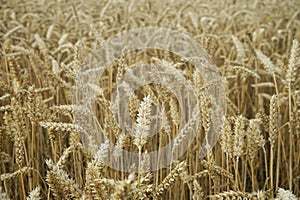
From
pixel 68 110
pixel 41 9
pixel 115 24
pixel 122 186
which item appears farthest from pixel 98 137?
pixel 41 9

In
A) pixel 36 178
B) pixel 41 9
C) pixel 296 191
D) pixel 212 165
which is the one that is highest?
pixel 41 9

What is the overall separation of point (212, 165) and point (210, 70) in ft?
2.45

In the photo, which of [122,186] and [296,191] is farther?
[296,191]

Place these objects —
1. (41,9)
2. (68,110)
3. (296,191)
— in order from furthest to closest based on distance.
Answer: (41,9)
(296,191)
(68,110)

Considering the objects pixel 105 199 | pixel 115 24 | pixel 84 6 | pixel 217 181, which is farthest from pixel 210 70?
pixel 84 6

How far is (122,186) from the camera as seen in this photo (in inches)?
25.0

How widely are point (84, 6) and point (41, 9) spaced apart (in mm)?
994

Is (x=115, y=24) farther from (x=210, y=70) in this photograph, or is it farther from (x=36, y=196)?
(x=36, y=196)

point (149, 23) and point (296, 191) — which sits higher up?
point (149, 23)

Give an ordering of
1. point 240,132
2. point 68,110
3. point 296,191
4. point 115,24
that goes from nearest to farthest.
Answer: point 240,132 → point 68,110 → point 296,191 → point 115,24

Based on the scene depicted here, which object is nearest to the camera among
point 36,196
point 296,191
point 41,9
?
point 36,196

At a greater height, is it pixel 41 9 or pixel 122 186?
pixel 41 9

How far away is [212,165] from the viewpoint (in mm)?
1057

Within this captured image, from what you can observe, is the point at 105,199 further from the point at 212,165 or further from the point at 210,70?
the point at 210,70
